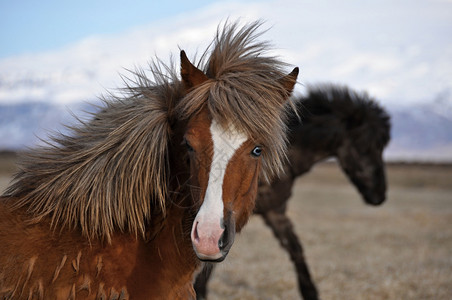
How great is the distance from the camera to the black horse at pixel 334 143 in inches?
244

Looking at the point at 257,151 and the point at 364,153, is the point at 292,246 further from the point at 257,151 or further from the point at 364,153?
the point at 257,151

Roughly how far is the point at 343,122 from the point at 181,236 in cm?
423

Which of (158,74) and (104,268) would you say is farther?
(158,74)

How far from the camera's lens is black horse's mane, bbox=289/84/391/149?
6.49m

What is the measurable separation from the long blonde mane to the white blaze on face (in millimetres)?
81

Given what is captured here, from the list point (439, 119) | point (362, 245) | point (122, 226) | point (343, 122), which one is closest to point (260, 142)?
point (122, 226)

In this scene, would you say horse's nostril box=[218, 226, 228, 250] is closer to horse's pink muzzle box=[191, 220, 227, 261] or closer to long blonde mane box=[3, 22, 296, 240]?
horse's pink muzzle box=[191, 220, 227, 261]

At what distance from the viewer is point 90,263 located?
2732mm

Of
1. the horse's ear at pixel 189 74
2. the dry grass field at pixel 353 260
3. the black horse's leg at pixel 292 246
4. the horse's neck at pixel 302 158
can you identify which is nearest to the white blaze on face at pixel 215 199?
the horse's ear at pixel 189 74

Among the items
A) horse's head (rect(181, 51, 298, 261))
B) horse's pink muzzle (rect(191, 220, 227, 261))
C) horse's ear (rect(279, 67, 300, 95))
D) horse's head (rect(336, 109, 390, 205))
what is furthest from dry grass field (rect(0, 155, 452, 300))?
horse's head (rect(336, 109, 390, 205))

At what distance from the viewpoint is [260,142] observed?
2.83 meters

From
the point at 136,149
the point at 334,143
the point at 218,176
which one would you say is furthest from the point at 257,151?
the point at 334,143

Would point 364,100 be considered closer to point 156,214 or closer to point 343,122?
point 343,122

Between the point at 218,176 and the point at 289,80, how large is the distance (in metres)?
0.85
